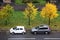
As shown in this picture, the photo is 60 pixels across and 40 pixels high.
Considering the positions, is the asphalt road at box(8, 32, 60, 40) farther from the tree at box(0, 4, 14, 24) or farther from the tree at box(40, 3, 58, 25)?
the tree at box(0, 4, 14, 24)

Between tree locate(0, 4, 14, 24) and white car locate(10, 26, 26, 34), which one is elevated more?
tree locate(0, 4, 14, 24)

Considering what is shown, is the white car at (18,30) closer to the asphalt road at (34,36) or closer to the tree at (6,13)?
the asphalt road at (34,36)

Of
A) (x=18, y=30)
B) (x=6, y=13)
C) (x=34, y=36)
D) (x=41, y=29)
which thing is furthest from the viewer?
(x=6, y=13)

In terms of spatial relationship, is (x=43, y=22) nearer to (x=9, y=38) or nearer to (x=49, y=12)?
(x=49, y=12)

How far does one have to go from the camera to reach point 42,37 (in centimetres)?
3938

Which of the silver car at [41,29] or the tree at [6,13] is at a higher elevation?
the tree at [6,13]

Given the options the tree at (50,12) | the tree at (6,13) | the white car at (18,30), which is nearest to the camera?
the white car at (18,30)

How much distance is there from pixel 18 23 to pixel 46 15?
4.85m

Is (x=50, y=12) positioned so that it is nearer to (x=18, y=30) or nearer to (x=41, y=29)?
(x=41, y=29)

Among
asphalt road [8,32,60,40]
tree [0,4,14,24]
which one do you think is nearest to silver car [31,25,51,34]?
asphalt road [8,32,60,40]

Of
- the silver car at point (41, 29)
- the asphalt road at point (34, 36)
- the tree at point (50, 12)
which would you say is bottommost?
the asphalt road at point (34, 36)

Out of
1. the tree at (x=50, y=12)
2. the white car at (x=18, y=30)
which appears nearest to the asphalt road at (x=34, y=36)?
the white car at (x=18, y=30)

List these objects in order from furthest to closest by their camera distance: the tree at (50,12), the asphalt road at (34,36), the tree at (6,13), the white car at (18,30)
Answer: the tree at (50,12)
the tree at (6,13)
the white car at (18,30)
the asphalt road at (34,36)

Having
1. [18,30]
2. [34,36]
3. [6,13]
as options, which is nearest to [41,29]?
[34,36]
